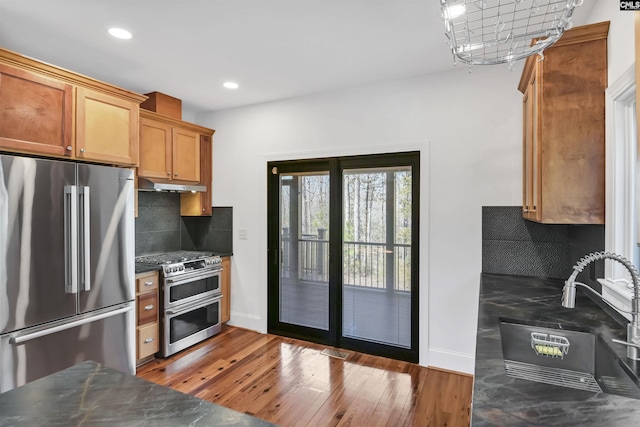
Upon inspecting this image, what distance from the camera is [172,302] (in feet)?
11.0

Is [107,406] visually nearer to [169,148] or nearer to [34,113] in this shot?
[34,113]

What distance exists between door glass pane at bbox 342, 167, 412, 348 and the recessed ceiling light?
7.04 ft

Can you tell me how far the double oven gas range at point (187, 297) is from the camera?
130 inches

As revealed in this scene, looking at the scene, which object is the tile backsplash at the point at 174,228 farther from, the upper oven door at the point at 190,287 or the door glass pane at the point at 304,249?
the door glass pane at the point at 304,249

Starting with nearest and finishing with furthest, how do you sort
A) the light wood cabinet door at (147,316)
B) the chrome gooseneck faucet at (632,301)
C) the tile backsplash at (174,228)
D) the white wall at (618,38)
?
the chrome gooseneck faucet at (632,301) < the white wall at (618,38) < the light wood cabinet door at (147,316) < the tile backsplash at (174,228)

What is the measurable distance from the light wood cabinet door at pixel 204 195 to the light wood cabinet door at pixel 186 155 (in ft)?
0.35

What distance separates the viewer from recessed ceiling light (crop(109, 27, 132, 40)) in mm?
2307

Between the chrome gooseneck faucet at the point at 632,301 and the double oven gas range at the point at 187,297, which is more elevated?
the chrome gooseneck faucet at the point at 632,301

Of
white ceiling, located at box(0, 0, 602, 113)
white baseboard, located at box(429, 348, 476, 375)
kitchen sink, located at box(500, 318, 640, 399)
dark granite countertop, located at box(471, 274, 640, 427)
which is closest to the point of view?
dark granite countertop, located at box(471, 274, 640, 427)

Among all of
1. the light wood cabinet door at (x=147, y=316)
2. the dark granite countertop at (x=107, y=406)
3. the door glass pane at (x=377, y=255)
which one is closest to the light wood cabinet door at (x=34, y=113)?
the light wood cabinet door at (x=147, y=316)

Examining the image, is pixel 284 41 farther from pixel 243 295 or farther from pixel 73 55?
pixel 243 295

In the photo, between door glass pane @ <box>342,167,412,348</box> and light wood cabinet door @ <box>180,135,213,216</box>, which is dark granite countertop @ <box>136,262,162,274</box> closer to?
light wood cabinet door @ <box>180,135,213,216</box>

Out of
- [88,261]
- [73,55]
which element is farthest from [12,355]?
[73,55]

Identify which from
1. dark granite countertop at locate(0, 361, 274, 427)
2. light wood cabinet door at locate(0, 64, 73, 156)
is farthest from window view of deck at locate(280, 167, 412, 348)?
dark granite countertop at locate(0, 361, 274, 427)
